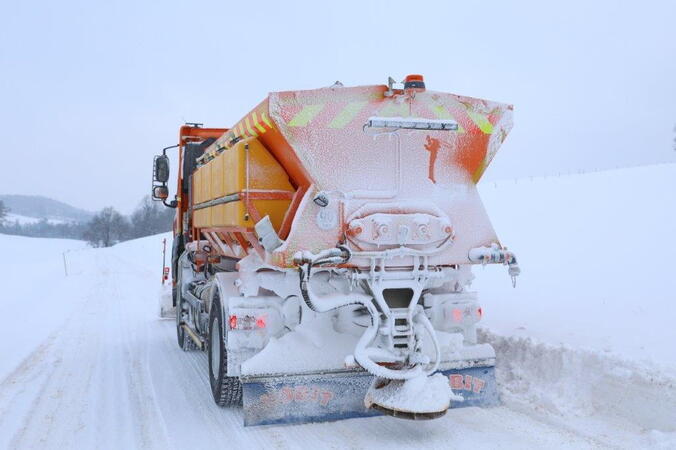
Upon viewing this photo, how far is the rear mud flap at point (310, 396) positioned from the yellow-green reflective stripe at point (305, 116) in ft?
6.59

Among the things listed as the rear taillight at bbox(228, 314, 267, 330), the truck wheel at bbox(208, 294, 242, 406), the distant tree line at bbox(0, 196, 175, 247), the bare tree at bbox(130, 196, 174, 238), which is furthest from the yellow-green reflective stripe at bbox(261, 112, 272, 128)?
the bare tree at bbox(130, 196, 174, 238)

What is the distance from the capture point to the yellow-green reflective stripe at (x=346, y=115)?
4930 mm

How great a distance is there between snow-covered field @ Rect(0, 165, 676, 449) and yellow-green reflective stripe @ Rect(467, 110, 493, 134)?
2215 millimetres

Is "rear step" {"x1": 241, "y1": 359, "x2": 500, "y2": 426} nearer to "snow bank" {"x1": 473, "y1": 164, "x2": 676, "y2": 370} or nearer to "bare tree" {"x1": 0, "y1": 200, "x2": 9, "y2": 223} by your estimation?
"snow bank" {"x1": 473, "y1": 164, "x2": 676, "y2": 370}

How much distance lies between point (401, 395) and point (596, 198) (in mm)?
12933

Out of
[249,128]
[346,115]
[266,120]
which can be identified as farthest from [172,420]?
[346,115]

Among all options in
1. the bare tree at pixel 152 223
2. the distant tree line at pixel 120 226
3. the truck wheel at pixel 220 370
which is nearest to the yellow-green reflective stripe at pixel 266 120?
the truck wheel at pixel 220 370

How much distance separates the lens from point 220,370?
5.60 metres

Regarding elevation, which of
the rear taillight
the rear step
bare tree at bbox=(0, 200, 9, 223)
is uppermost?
bare tree at bbox=(0, 200, 9, 223)

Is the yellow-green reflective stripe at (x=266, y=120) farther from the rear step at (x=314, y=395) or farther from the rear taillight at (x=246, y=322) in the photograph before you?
the rear step at (x=314, y=395)

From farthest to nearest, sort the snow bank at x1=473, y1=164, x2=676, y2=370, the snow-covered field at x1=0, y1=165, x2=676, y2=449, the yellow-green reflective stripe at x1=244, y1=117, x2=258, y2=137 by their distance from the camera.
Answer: the snow bank at x1=473, y1=164, x2=676, y2=370 → the yellow-green reflective stripe at x1=244, y1=117, x2=258, y2=137 → the snow-covered field at x1=0, y1=165, x2=676, y2=449

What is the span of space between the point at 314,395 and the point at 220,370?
3.45 ft

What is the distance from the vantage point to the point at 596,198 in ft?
51.9

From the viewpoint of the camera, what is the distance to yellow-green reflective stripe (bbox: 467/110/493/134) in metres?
5.27
